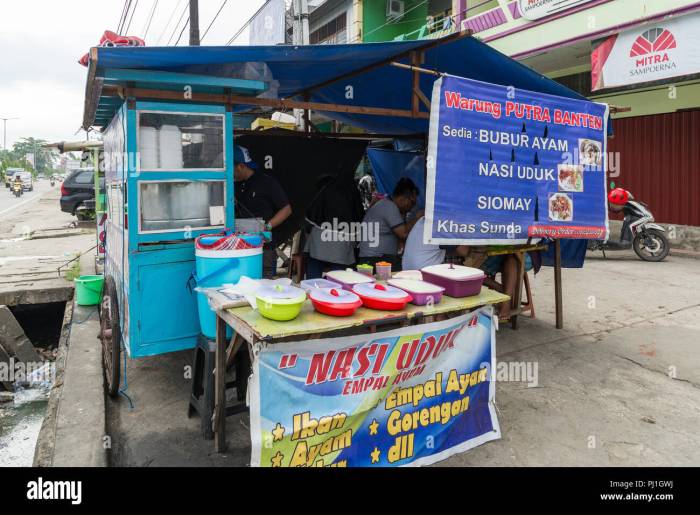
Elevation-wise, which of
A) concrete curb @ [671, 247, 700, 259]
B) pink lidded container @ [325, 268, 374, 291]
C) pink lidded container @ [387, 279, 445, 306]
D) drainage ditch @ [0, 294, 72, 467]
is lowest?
drainage ditch @ [0, 294, 72, 467]

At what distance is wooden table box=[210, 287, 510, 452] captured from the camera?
2.52 metres

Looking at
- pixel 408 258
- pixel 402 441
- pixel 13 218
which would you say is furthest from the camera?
pixel 13 218

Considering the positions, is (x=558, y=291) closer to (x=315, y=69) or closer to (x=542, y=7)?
(x=315, y=69)

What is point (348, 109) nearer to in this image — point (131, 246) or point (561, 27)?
point (131, 246)

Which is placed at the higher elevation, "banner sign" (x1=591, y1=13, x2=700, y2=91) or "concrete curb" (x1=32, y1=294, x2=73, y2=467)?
"banner sign" (x1=591, y1=13, x2=700, y2=91)

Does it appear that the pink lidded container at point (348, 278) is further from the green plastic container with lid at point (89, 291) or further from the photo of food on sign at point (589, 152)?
the green plastic container with lid at point (89, 291)

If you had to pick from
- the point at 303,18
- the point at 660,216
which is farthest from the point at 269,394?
the point at 660,216

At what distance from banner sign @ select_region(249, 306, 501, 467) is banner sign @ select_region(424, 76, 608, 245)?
114 centimetres

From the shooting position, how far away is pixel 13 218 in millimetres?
19516

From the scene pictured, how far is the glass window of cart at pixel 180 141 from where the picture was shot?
353 centimetres

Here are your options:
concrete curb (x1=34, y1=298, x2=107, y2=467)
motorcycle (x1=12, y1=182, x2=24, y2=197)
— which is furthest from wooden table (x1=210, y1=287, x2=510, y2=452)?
motorcycle (x1=12, y1=182, x2=24, y2=197)

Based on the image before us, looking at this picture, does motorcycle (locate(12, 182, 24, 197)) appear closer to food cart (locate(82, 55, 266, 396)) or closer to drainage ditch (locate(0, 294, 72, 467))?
drainage ditch (locate(0, 294, 72, 467))

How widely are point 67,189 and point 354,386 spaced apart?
17890 millimetres

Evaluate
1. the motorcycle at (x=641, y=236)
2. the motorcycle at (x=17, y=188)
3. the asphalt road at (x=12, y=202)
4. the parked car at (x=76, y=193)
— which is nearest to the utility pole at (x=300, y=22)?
the motorcycle at (x=641, y=236)
